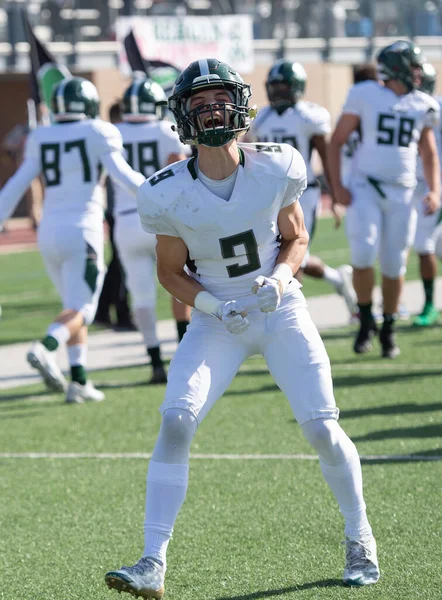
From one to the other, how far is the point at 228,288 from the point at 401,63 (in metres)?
4.79

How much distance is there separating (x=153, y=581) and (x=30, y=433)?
11.5ft

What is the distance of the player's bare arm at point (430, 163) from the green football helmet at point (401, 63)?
392 millimetres

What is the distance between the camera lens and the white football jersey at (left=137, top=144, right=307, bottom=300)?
4.54 metres

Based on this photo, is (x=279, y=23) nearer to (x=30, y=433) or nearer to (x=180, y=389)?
(x=30, y=433)

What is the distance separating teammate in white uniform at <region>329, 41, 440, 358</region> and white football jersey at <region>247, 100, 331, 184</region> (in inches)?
8.3

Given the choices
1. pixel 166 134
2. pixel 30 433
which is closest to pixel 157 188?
pixel 30 433

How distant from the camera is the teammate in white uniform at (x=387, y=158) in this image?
361 inches

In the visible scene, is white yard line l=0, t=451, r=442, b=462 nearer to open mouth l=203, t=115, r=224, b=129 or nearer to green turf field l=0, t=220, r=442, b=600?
green turf field l=0, t=220, r=442, b=600

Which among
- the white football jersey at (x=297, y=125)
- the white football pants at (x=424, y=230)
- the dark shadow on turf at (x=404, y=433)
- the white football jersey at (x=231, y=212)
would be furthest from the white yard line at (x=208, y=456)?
the white football pants at (x=424, y=230)

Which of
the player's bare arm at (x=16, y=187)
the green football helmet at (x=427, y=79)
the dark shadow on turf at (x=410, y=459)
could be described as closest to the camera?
the dark shadow on turf at (x=410, y=459)

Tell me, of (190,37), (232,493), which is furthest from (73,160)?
(190,37)

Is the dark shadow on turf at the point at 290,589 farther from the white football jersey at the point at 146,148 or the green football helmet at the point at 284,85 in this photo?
the green football helmet at the point at 284,85

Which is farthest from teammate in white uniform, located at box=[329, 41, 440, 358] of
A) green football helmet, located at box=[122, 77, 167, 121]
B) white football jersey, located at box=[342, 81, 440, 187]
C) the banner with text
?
the banner with text

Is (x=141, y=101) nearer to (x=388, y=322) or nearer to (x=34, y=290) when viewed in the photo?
(x=388, y=322)
